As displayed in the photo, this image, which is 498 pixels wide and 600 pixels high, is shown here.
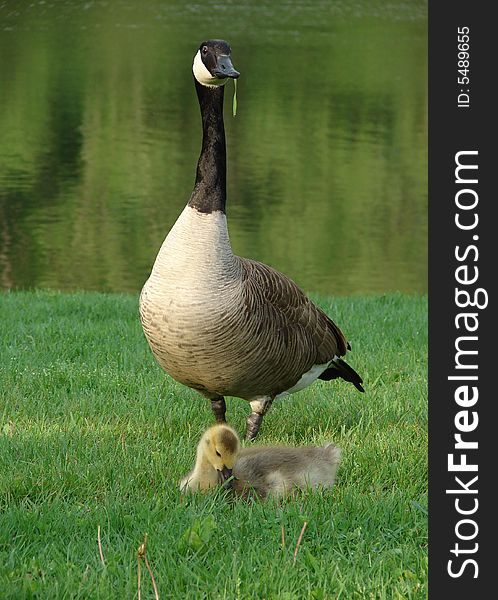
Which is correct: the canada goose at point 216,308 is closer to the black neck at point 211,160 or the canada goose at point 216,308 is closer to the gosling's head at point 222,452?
the black neck at point 211,160

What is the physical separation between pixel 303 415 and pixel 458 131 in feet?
12.5

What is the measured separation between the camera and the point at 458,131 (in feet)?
12.3

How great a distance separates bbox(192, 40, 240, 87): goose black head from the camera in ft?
20.0

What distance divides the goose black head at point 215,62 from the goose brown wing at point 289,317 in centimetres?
118

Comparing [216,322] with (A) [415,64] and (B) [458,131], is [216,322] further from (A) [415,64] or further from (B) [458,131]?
(A) [415,64]

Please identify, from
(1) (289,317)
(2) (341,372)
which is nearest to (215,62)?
(1) (289,317)

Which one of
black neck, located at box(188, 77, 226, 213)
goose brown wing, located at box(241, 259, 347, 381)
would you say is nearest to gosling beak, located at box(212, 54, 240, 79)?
black neck, located at box(188, 77, 226, 213)

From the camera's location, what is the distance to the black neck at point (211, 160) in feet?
20.0

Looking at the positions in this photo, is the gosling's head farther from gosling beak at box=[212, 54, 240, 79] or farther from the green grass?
gosling beak at box=[212, 54, 240, 79]

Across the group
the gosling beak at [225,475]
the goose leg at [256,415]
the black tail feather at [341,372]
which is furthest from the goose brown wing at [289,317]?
the gosling beak at [225,475]

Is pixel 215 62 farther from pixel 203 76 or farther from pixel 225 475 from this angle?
pixel 225 475

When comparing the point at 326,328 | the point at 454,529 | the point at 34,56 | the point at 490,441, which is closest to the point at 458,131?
the point at 490,441

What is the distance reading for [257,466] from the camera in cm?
548

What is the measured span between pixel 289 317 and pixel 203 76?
1615 mm
